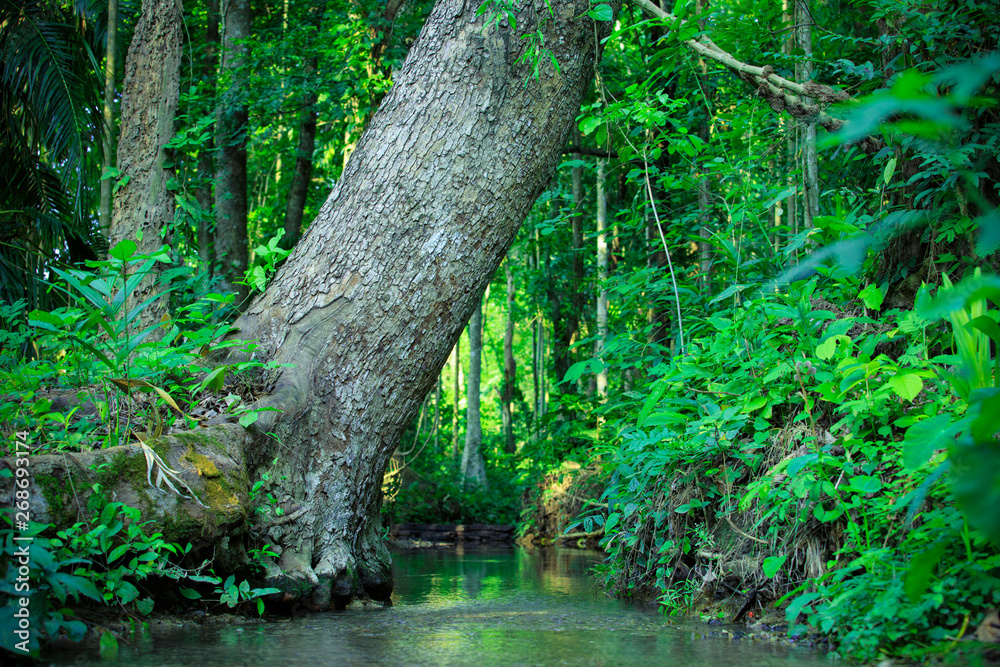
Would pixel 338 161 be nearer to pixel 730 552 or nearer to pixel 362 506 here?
pixel 362 506

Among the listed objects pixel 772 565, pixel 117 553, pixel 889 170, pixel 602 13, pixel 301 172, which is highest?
pixel 301 172

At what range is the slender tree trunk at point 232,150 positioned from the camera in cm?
857

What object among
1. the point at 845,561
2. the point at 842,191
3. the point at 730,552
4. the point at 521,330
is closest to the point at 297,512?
the point at 730,552

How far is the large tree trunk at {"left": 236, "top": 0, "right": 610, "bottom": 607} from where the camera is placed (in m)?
3.38

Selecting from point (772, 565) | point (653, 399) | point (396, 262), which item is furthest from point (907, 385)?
point (396, 262)

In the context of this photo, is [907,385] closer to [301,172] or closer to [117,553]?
[117,553]

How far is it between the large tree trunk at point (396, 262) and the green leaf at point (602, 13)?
9.7 inches

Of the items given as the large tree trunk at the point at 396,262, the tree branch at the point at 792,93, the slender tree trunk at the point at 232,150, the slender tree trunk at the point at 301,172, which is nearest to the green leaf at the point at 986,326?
the tree branch at the point at 792,93

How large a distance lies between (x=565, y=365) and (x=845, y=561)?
10.8m

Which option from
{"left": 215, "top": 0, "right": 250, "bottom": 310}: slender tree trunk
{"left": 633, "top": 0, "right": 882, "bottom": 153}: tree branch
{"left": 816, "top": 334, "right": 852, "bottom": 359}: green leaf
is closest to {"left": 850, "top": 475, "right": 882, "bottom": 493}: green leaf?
{"left": 816, "top": 334, "right": 852, "bottom": 359}: green leaf

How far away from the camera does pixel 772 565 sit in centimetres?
264

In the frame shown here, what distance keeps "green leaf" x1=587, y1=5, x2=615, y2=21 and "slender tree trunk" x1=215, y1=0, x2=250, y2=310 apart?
20.2 feet

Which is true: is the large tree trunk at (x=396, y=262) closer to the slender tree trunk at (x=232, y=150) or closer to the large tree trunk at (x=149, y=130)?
the large tree trunk at (x=149, y=130)
